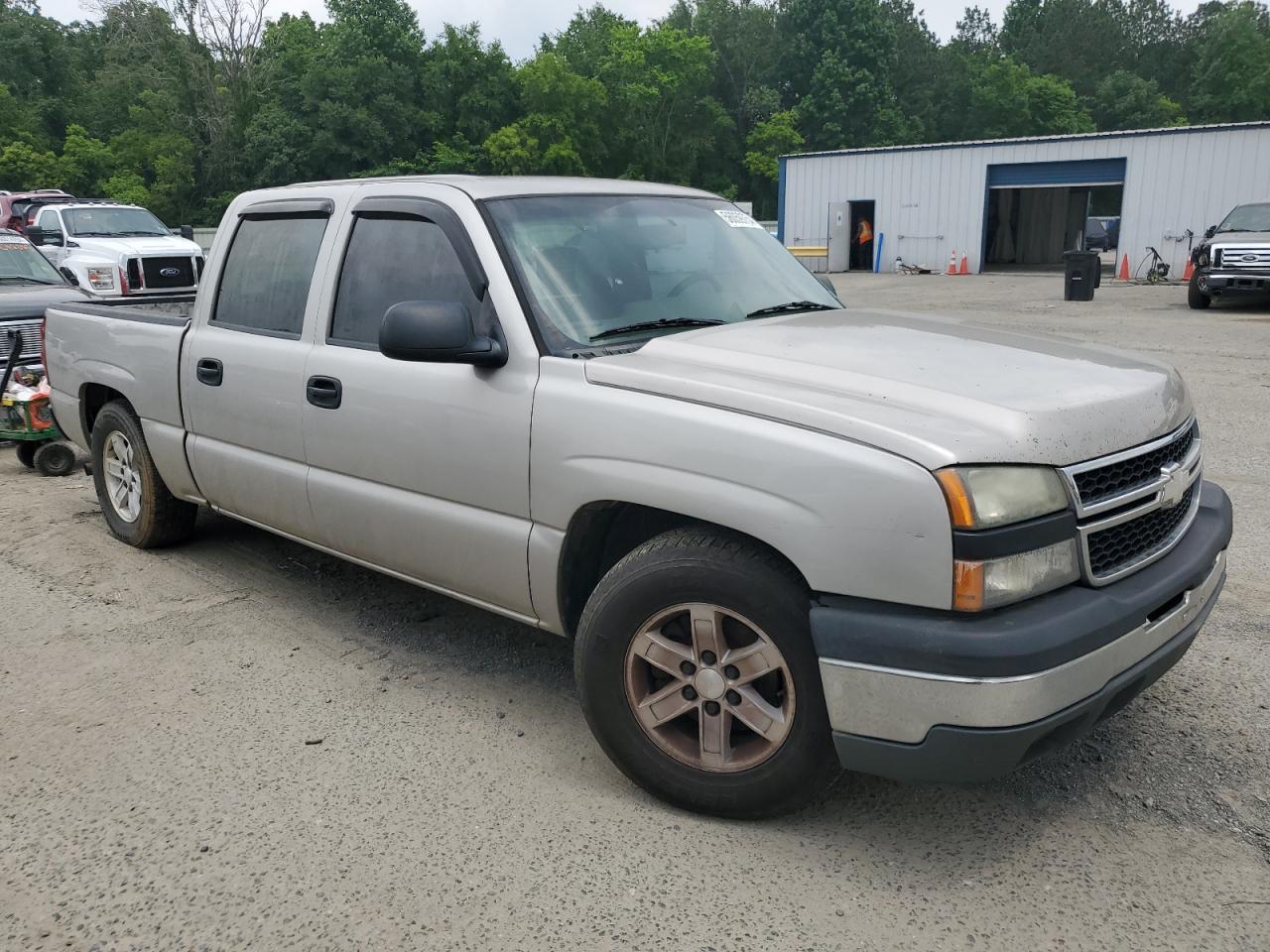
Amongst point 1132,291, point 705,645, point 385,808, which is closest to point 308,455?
point 385,808

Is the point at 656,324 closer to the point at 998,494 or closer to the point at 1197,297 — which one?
the point at 998,494

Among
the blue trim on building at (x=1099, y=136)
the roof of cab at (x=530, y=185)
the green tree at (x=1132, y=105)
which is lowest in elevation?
the roof of cab at (x=530, y=185)

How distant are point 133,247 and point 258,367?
14809 millimetres

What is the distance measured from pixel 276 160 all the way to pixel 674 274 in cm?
5478

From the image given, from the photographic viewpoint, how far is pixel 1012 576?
2535mm

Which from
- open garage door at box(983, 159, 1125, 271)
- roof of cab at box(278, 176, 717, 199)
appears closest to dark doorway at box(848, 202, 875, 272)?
open garage door at box(983, 159, 1125, 271)

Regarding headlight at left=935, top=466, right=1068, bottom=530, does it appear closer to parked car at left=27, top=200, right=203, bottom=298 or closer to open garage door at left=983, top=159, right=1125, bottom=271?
parked car at left=27, top=200, right=203, bottom=298

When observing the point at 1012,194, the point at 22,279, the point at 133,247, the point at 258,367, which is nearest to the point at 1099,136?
the point at 1012,194

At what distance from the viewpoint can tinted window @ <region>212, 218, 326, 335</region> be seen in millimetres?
4336

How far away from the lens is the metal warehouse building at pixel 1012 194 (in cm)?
2783

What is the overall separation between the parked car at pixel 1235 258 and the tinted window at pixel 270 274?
1694cm

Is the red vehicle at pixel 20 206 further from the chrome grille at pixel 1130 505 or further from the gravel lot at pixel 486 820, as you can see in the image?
the chrome grille at pixel 1130 505

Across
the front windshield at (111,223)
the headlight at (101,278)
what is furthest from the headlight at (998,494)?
the front windshield at (111,223)

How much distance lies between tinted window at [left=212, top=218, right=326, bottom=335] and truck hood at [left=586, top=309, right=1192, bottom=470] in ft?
5.59
